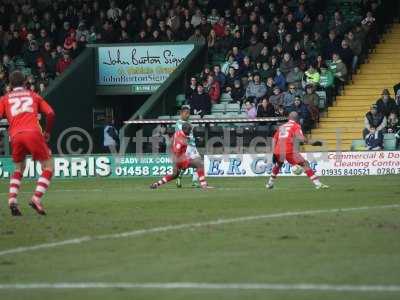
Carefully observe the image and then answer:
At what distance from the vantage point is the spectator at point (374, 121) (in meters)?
29.4

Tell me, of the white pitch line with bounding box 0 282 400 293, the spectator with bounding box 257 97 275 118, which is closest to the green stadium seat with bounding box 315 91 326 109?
the spectator with bounding box 257 97 275 118

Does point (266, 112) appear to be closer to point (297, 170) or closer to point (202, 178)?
point (297, 170)

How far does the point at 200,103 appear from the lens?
3266 cm

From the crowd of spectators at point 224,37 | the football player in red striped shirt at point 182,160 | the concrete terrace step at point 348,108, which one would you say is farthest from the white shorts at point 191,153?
the concrete terrace step at point 348,108

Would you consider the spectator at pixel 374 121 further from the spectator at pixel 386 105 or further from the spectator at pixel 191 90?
the spectator at pixel 191 90

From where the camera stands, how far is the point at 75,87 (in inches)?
1449

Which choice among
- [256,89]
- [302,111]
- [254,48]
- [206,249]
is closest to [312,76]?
[302,111]

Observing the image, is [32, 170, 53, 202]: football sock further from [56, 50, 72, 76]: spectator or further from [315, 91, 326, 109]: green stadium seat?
[56, 50, 72, 76]: spectator

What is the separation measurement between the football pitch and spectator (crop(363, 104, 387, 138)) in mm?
11181

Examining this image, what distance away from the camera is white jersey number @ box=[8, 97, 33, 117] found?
15.4 metres

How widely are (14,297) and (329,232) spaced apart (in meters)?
4.80

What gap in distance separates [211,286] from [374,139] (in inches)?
826

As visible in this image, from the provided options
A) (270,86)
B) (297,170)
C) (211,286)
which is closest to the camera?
(211,286)

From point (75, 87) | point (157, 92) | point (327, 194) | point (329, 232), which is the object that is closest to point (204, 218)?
point (329, 232)
